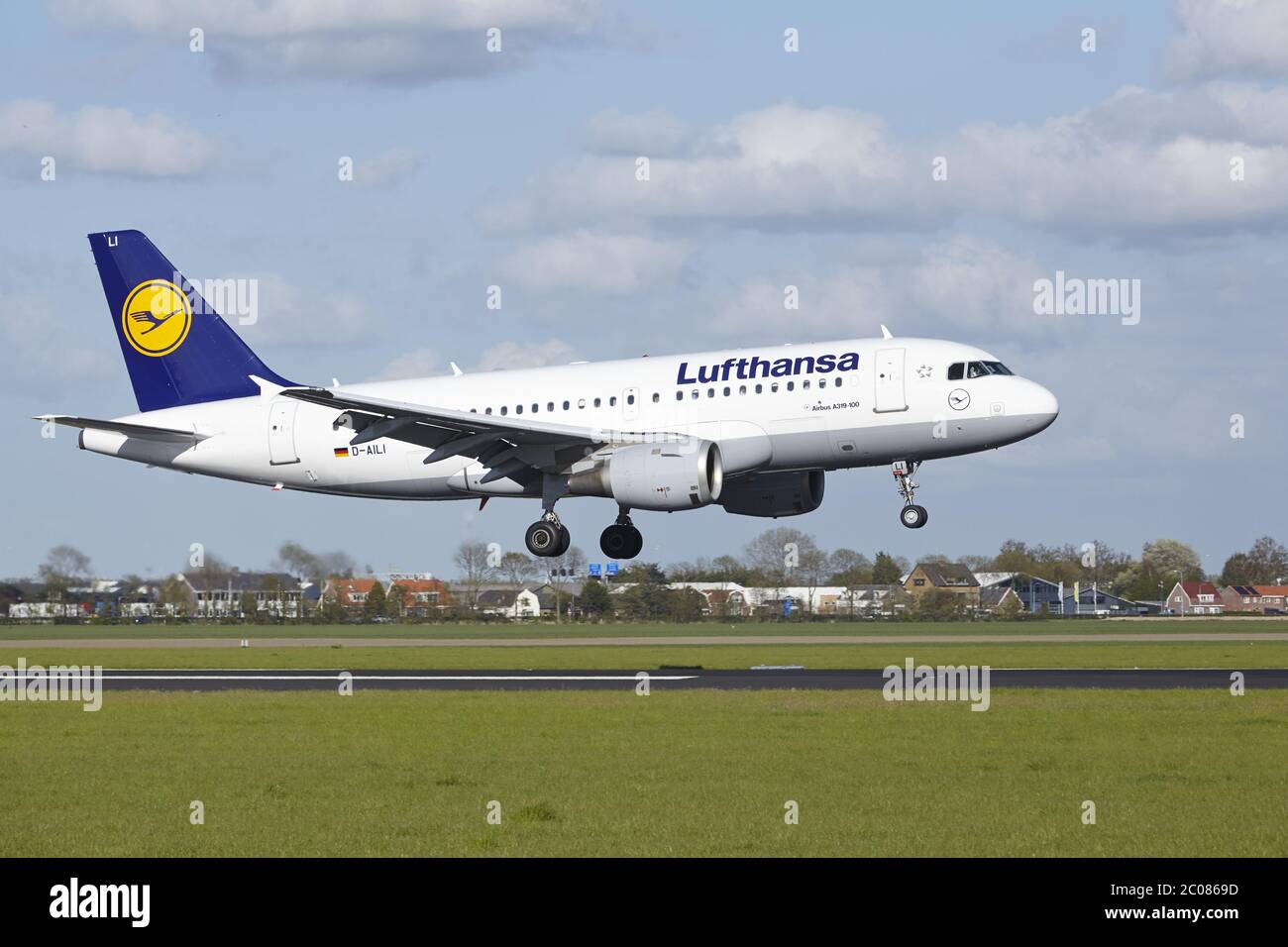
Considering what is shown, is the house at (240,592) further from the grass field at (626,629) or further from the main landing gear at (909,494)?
the main landing gear at (909,494)

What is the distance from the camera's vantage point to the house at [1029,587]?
345 ft

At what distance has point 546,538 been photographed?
4506 centimetres

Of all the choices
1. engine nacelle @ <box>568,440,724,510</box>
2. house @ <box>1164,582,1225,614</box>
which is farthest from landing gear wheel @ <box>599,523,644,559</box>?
house @ <box>1164,582,1225,614</box>

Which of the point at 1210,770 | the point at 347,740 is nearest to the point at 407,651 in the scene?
the point at 347,740

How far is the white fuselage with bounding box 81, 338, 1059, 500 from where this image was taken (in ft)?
133

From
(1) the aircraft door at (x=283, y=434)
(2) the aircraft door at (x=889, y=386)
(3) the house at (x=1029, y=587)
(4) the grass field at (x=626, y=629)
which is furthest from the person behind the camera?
(3) the house at (x=1029, y=587)

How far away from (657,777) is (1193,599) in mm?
101066

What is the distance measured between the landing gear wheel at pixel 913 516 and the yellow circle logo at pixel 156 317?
22.0 meters

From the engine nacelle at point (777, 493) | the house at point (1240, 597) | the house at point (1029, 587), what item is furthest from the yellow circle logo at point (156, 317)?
the house at point (1240, 597)

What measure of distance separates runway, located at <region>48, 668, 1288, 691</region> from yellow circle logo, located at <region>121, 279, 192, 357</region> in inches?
421

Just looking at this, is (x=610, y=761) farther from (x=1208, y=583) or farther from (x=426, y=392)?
(x=1208, y=583)

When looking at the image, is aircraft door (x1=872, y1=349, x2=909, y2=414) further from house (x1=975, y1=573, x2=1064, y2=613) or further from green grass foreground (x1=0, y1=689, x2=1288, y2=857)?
house (x1=975, y1=573, x2=1064, y2=613)
